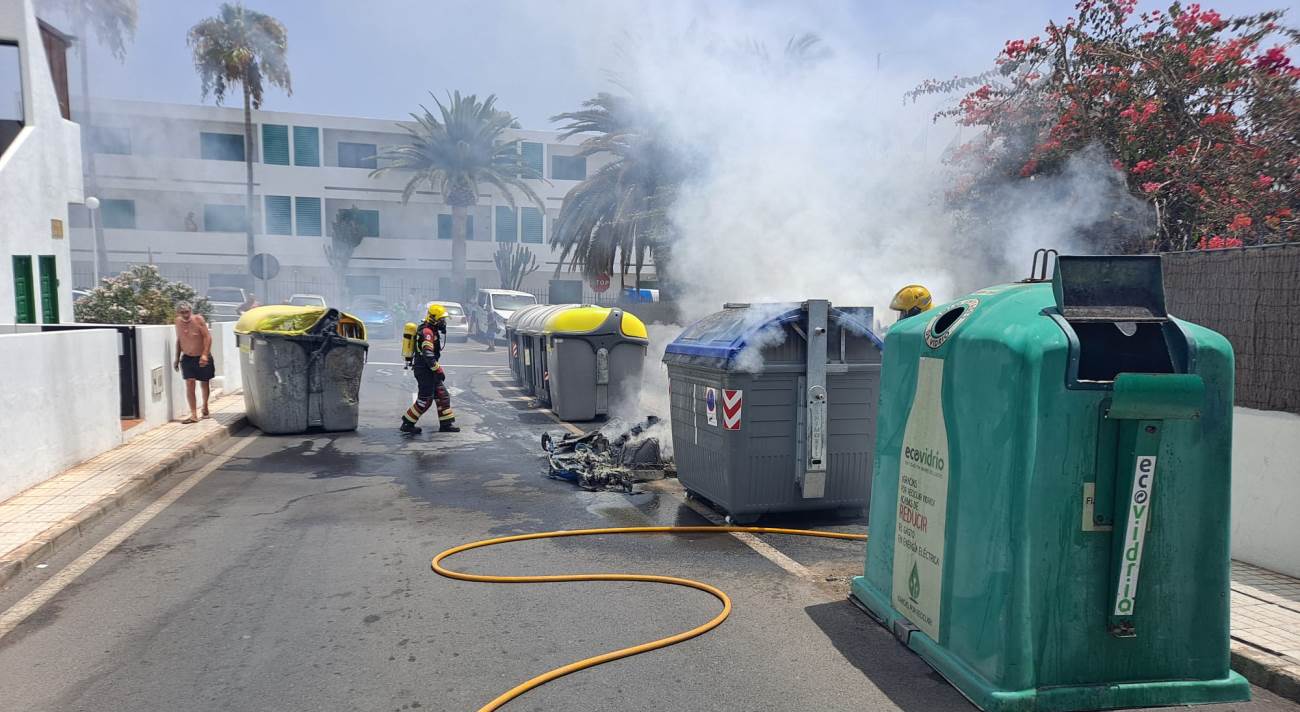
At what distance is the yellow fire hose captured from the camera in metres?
3.49

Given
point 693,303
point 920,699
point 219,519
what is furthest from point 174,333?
point 920,699

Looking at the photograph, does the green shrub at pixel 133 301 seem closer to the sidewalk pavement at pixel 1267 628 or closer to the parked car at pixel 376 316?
the sidewalk pavement at pixel 1267 628

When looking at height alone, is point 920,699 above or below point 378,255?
below

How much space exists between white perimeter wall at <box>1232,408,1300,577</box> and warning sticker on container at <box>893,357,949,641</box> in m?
2.31

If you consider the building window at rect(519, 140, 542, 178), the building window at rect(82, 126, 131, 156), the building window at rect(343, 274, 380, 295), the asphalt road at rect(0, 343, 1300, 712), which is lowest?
the asphalt road at rect(0, 343, 1300, 712)

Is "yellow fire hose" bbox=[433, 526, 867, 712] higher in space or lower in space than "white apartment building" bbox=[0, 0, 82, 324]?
lower

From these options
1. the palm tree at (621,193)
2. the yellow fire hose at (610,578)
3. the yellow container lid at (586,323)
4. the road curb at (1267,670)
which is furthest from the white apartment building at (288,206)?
the road curb at (1267,670)

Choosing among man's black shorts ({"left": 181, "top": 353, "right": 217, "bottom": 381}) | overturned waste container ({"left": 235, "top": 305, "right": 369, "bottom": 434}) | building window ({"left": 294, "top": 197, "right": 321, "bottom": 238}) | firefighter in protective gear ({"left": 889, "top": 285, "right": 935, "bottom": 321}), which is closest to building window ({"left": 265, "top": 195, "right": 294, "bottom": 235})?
building window ({"left": 294, "top": 197, "right": 321, "bottom": 238})

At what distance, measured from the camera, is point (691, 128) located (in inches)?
536

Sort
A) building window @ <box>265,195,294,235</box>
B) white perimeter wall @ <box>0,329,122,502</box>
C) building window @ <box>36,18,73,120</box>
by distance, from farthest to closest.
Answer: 1. building window @ <box>265,195,294,235</box>
2. building window @ <box>36,18,73,120</box>
3. white perimeter wall @ <box>0,329,122,502</box>

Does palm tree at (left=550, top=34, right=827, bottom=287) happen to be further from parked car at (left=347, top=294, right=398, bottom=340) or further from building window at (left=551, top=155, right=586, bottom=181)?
building window at (left=551, top=155, right=586, bottom=181)

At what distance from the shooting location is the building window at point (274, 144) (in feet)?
119

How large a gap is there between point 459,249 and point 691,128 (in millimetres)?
25912

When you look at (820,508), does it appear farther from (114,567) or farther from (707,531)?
(114,567)
